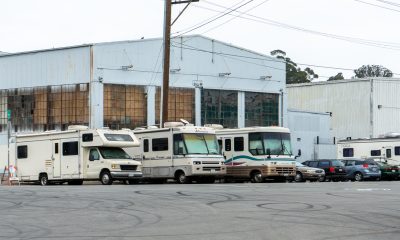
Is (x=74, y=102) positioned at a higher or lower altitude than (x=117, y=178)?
higher

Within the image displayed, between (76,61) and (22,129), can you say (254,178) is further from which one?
(22,129)

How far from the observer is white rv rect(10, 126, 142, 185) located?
33469 mm

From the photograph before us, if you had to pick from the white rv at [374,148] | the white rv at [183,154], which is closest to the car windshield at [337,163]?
the white rv at [374,148]

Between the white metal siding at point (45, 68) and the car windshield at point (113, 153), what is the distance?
1367 centimetres

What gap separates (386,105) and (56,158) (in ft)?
133

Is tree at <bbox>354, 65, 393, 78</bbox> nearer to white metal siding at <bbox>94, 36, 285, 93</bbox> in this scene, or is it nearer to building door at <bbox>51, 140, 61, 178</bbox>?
white metal siding at <bbox>94, 36, 285, 93</bbox>

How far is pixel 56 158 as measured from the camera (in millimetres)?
35469

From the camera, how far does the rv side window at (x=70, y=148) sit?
34.6 m

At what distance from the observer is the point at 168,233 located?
12.7m

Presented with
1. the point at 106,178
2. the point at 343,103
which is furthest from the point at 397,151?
the point at 106,178

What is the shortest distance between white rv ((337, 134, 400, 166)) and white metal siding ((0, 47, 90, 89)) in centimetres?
1957

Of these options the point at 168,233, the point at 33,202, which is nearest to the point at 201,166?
the point at 33,202

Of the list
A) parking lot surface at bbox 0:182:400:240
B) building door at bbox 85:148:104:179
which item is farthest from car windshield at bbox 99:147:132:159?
parking lot surface at bbox 0:182:400:240

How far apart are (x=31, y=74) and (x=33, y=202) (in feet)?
102
